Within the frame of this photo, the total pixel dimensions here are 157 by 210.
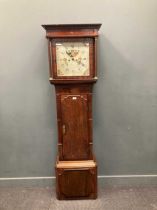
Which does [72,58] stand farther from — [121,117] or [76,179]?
[76,179]

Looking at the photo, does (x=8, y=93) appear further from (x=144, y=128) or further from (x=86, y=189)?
(x=144, y=128)

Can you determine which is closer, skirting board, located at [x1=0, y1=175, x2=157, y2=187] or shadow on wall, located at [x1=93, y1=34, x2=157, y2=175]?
shadow on wall, located at [x1=93, y1=34, x2=157, y2=175]

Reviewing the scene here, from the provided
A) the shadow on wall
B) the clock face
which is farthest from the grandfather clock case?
the shadow on wall

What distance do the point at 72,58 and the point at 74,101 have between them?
1.25 feet

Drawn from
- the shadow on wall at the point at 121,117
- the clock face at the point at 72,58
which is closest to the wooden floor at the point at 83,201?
the shadow on wall at the point at 121,117

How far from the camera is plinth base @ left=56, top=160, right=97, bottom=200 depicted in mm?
2248

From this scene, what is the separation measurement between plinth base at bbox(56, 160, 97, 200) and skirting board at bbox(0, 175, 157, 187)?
0.30 m

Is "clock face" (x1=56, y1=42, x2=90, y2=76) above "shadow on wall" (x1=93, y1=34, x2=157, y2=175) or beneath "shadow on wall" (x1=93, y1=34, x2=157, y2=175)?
above

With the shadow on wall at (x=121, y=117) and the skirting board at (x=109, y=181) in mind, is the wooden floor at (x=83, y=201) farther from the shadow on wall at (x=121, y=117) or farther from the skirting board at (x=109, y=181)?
the shadow on wall at (x=121, y=117)

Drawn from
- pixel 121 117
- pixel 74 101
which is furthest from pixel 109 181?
pixel 74 101

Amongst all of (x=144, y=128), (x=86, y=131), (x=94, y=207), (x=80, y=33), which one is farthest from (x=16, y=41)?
(x=94, y=207)

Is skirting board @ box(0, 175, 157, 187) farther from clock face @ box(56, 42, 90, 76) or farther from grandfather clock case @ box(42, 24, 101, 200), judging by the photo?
clock face @ box(56, 42, 90, 76)

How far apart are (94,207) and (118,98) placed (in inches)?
42.1

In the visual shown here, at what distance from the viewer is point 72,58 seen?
82.5 inches
